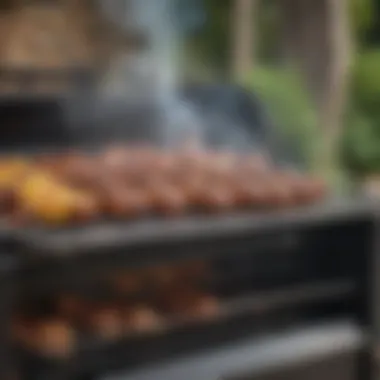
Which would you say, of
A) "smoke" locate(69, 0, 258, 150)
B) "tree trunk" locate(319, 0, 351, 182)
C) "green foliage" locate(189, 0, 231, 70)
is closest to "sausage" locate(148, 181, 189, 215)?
"smoke" locate(69, 0, 258, 150)

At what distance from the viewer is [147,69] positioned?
1681 mm

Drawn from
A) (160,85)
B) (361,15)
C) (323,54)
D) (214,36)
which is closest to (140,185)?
(160,85)

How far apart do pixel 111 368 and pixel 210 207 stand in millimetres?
290

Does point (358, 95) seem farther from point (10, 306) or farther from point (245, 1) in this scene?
point (10, 306)

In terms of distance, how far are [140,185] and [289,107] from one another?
49cm

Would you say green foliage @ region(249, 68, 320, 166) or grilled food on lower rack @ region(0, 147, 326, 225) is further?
green foliage @ region(249, 68, 320, 166)

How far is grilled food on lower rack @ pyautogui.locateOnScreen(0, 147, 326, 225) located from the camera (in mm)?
1321

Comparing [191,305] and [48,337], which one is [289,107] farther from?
[48,337]

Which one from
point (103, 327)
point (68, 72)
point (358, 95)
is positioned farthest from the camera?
point (358, 95)

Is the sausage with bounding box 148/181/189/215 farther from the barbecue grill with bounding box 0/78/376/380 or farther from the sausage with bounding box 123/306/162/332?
the sausage with bounding box 123/306/162/332

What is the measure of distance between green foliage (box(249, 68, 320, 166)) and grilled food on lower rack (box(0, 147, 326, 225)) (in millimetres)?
127

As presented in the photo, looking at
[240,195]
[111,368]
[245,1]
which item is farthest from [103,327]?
[245,1]

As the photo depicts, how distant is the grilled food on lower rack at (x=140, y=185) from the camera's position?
132 cm

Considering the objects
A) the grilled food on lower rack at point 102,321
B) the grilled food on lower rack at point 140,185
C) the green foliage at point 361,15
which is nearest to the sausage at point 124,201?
the grilled food on lower rack at point 140,185
